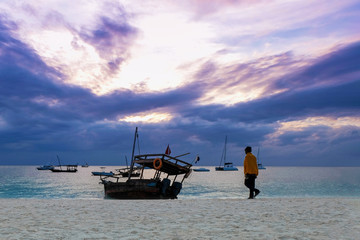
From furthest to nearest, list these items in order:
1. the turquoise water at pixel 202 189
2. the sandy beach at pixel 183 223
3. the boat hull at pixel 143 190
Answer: the turquoise water at pixel 202 189
the boat hull at pixel 143 190
the sandy beach at pixel 183 223

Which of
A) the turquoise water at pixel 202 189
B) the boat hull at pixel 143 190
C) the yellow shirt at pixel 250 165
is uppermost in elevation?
the yellow shirt at pixel 250 165

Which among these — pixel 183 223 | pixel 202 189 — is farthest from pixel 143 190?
pixel 202 189

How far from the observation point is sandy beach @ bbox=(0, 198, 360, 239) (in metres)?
7.50

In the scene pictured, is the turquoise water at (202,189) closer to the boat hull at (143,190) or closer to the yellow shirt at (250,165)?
the boat hull at (143,190)

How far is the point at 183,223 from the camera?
9.05 meters

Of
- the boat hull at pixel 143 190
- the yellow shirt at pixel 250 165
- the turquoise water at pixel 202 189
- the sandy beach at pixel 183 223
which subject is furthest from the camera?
the turquoise water at pixel 202 189

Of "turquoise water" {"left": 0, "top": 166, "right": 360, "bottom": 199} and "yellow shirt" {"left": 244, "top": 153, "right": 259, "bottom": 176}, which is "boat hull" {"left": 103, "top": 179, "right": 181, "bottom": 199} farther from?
"turquoise water" {"left": 0, "top": 166, "right": 360, "bottom": 199}

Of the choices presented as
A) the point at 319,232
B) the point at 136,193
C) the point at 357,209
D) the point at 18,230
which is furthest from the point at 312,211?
the point at 136,193

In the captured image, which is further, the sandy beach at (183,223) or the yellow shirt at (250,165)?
the yellow shirt at (250,165)

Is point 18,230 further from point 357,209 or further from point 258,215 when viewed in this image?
point 357,209

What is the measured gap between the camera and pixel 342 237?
723cm

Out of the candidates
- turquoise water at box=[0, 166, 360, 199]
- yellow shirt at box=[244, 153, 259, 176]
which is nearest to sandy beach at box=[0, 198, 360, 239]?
yellow shirt at box=[244, 153, 259, 176]

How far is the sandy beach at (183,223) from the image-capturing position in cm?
750

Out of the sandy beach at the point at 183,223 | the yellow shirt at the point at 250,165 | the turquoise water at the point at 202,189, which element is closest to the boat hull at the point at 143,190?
the yellow shirt at the point at 250,165
